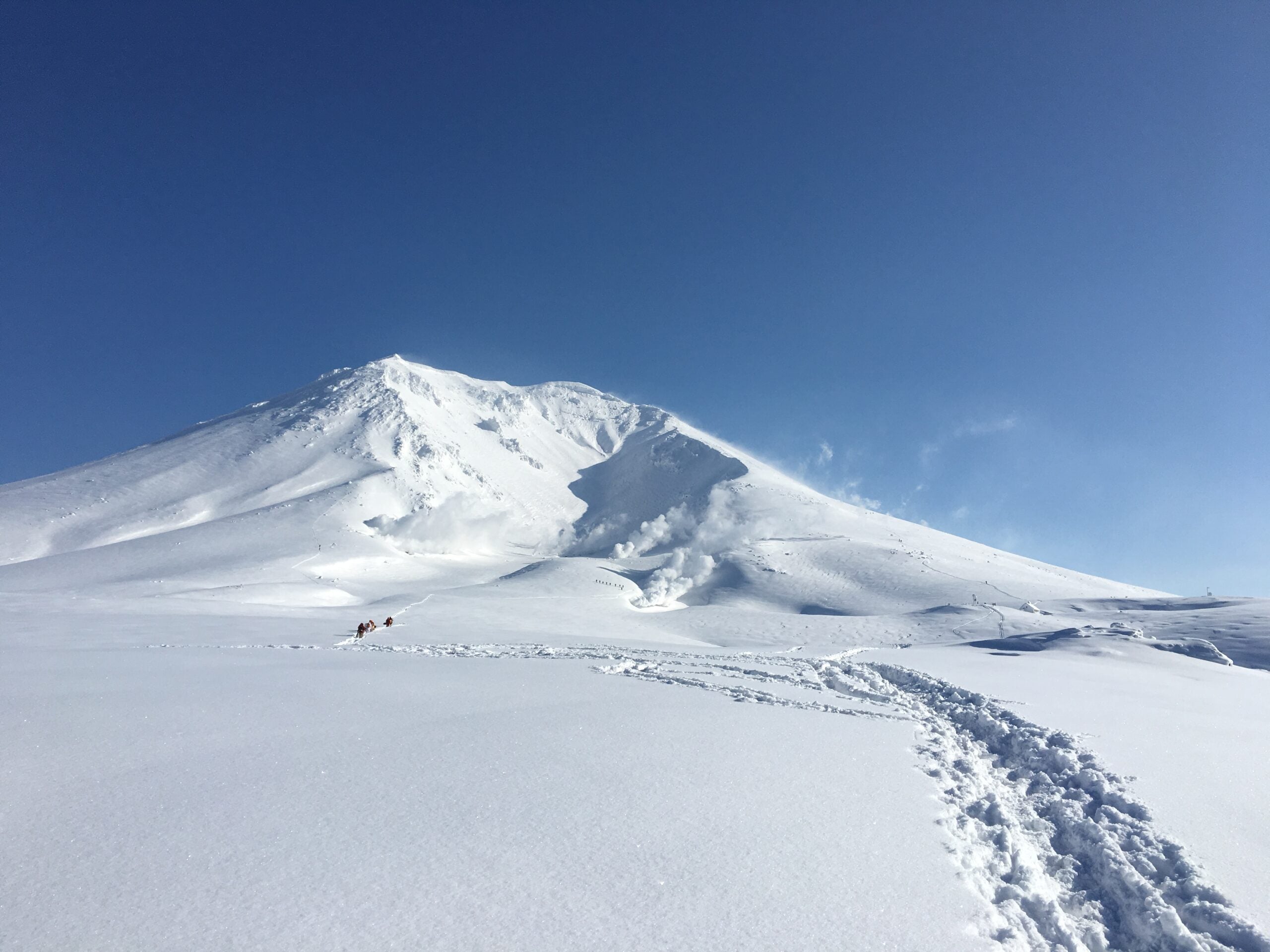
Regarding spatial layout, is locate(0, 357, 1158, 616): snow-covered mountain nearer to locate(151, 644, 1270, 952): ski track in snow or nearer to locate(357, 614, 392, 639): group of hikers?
locate(357, 614, 392, 639): group of hikers

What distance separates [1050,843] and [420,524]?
98.6 m

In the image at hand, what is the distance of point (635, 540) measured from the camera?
127m

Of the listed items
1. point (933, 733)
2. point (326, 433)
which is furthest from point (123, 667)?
point (326, 433)

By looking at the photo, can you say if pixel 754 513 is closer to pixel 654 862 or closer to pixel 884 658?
pixel 884 658

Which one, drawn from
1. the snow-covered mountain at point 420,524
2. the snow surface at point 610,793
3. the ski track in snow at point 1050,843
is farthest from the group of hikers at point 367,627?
the snow-covered mountain at point 420,524

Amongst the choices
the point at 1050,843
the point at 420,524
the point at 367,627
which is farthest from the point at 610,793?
the point at 420,524

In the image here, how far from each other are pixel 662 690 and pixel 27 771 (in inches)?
409

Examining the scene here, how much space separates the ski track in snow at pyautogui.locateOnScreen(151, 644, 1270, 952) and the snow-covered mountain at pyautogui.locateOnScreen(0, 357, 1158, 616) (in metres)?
55.3

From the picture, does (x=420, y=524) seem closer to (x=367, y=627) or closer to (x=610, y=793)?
(x=367, y=627)

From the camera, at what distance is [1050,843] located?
23.1 feet

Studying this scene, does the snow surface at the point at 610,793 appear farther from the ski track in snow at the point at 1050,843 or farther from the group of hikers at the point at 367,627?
the group of hikers at the point at 367,627

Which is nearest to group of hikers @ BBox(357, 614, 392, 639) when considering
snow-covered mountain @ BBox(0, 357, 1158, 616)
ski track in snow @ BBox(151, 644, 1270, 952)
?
ski track in snow @ BBox(151, 644, 1270, 952)

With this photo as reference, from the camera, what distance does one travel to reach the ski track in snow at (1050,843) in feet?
17.1

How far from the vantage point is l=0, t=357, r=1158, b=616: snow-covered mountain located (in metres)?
68.4
